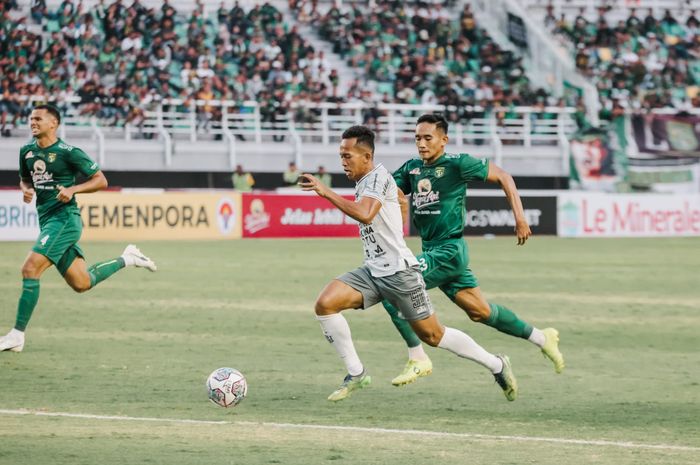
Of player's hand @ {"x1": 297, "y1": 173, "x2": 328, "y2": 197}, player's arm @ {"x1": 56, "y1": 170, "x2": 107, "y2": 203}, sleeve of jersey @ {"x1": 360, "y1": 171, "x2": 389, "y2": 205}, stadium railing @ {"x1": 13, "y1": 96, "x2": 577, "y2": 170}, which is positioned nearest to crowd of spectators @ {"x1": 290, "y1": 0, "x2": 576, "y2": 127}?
stadium railing @ {"x1": 13, "y1": 96, "x2": 577, "y2": 170}

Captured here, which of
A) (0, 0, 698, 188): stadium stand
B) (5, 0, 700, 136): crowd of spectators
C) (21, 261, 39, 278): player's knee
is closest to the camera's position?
(21, 261, 39, 278): player's knee

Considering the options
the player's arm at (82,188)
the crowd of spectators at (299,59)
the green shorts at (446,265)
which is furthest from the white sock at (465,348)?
the crowd of spectators at (299,59)

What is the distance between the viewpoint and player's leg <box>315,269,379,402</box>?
934 cm

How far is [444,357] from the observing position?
41.3 feet

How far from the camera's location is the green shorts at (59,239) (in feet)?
40.6

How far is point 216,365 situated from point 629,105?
107ft

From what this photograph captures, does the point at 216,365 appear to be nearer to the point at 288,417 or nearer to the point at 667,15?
the point at 288,417

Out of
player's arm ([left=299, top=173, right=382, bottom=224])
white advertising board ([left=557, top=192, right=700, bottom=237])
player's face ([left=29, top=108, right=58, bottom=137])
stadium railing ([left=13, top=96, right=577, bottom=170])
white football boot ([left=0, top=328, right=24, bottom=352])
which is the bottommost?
white advertising board ([left=557, top=192, right=700, bottom=237])

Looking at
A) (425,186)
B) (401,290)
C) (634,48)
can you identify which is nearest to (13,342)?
(425,186)

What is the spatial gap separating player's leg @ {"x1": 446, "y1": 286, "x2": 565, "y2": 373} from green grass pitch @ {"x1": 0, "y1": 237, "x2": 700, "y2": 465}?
34cm

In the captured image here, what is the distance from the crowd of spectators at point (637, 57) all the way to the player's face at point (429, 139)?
32619 millimetres

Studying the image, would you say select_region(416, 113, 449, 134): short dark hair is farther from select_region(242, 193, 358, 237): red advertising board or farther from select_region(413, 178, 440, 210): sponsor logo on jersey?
select_region(242, 193, 358, 237): red advertising board

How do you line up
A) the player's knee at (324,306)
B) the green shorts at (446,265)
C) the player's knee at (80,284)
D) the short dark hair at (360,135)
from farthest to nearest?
the player's knee at (80,284), the green shorts at (446,265), the player's knee at (324,306), the short dark hair at (360,135)

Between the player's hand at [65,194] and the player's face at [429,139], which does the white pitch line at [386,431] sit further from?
the player's hand at [65,194]
